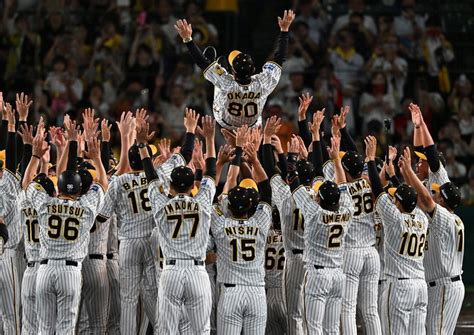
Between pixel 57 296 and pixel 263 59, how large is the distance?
11.4m

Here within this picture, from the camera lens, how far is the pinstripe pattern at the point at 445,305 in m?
15.0

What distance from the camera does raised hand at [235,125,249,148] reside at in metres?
14.7

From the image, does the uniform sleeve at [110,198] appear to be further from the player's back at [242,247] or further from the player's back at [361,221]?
the player's back at [361,221]

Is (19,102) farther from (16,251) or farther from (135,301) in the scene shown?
(135,301)

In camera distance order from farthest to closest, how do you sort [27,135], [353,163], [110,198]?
[353,163] → [110,198] → [27,135]

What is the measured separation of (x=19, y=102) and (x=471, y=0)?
12.3 metres

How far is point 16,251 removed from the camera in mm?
15320

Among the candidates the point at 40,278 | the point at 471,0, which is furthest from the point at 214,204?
the point at 471,0

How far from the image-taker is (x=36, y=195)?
14.4 m

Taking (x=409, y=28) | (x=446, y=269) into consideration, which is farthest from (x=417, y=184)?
(x=409, y=28)

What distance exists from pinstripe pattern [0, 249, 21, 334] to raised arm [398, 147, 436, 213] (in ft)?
15.2

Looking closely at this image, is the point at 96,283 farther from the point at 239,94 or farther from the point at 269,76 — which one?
the point at 269,76

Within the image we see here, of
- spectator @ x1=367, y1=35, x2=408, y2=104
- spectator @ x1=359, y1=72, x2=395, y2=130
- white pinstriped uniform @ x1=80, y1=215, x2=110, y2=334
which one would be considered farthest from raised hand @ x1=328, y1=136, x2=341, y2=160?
spectator @ x1=367, y1=35, x2=408, y2=104

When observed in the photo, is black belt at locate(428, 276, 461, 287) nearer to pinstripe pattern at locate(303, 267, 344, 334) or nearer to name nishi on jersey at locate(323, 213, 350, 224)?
pinstripe pattern at locate(303, 267, 344, 334)
